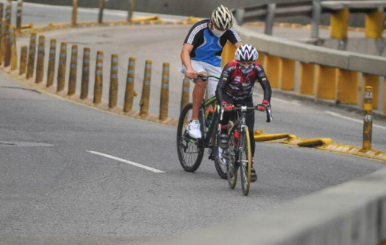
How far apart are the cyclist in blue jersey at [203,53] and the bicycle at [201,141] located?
62mm

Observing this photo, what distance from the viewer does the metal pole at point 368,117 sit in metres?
14.7

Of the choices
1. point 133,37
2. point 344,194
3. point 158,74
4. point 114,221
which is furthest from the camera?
point 133,37

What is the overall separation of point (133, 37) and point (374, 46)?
10232 mm

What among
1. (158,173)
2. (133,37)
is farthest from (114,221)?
(133,37)

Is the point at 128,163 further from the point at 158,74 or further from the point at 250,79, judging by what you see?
the point at 158,74

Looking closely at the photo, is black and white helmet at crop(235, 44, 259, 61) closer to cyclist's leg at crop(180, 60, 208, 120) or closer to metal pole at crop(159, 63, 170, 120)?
cyclist's leg at crop(180, 60, 208, 120)

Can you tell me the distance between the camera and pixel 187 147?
41.5 ft

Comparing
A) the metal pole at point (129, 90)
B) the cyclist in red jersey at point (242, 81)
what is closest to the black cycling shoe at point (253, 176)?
the cyclist in red jersey at point (242, 81)

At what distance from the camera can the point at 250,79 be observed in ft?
36.8

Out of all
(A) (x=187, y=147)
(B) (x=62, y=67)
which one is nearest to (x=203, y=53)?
(A) (x=187, y=147)

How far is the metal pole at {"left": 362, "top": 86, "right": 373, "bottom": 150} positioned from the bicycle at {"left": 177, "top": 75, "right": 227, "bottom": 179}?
9.57ft

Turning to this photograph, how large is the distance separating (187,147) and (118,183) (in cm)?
118

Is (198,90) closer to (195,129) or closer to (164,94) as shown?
(195,129)

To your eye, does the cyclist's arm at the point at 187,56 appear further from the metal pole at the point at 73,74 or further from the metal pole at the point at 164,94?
the metal pole at the point at 73,74
